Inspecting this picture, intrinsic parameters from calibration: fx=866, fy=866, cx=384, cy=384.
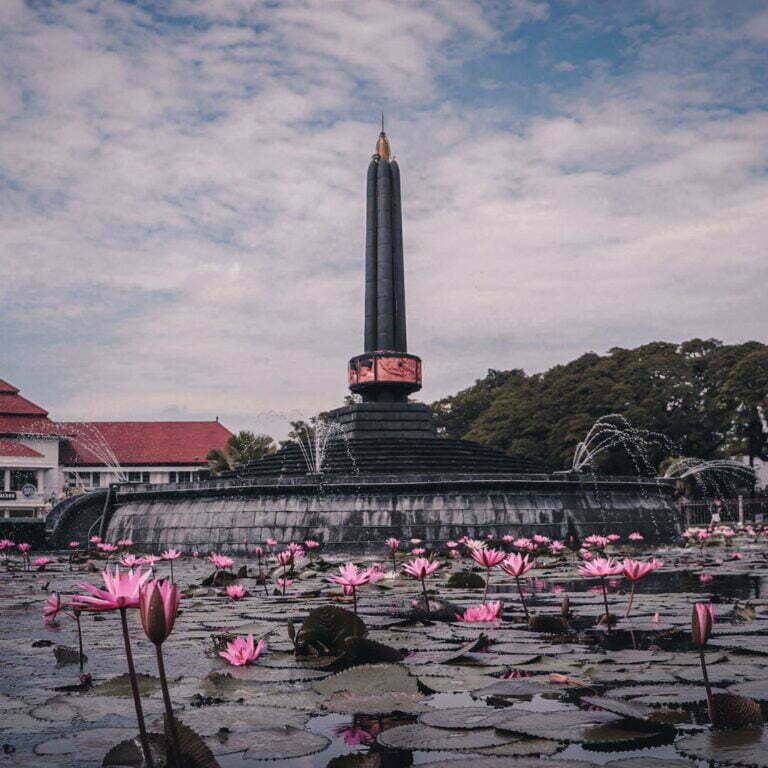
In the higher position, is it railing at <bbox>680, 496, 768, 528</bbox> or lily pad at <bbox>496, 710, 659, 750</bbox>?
lily pad at <bbox>496, 710, 659, 750</bbox>

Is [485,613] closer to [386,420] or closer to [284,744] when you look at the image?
[284,744]

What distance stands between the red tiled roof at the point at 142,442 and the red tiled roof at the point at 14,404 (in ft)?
10.1

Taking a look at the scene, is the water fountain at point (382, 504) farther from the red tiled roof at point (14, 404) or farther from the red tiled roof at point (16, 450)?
the red tiled roof at point (14, 404)

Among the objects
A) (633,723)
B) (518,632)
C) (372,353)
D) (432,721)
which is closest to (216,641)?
(518,632)

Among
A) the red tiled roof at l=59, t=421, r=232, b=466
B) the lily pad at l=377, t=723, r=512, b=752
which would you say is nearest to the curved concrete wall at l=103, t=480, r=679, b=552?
the lily pad at l=377, t=723, r=512, b=752

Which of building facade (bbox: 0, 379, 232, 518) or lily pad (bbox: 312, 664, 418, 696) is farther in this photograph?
building facade (bbox: 0, 379, 232, 518)

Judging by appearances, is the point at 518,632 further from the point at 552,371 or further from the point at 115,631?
the point at 552,371

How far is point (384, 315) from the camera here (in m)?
30.1

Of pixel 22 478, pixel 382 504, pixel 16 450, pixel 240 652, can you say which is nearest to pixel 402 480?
pixel 382 504

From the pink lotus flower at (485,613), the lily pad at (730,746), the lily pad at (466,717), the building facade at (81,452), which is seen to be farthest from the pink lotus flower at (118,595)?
the building facade at (81,452)

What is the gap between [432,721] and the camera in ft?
8.98

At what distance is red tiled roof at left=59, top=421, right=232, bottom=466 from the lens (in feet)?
191

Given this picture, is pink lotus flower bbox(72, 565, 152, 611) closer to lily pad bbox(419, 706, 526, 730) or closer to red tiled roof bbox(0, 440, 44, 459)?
lily pad bbox(419, 706, 526, 730)

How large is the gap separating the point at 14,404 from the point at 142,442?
8593 millimetres
